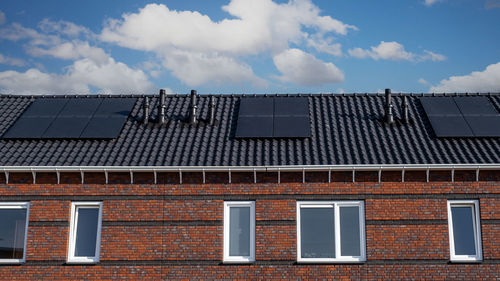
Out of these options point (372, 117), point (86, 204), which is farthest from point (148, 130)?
point (372, 117)

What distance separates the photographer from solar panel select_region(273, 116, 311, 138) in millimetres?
12398

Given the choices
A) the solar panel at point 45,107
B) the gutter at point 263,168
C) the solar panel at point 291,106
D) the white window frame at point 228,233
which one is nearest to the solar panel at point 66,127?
the solar panel at point 45,107

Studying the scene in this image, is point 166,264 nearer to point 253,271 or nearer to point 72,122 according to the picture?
point 253,271

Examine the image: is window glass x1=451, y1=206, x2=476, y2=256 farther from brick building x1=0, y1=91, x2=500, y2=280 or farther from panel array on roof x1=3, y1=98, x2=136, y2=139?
panel array on roof x1=3, y1=98, x2=136, y2=139

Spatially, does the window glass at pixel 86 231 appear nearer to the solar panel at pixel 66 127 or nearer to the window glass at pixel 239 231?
the solar panel at pixel 66 127

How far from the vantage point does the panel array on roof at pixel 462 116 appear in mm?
12422

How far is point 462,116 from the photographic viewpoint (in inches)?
520

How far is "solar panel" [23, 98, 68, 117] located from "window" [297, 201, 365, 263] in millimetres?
7277

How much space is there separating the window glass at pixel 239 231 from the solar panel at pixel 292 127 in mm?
2135

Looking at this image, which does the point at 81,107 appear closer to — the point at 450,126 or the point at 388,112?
the point at 388,112

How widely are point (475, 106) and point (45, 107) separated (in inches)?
463

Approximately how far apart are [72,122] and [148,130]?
6.73 feet

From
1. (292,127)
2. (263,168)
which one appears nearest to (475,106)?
(292,127)

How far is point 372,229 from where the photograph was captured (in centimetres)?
1106
